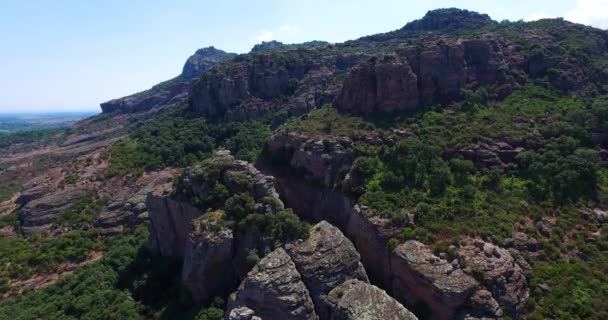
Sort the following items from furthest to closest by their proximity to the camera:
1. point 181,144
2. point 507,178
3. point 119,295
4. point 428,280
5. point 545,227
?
point 181,144 → point 507,178 → point 119,295 → point 545,227 → point 428,280

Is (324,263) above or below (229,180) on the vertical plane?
below

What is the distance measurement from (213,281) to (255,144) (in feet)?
175

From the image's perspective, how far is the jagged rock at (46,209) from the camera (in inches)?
2955

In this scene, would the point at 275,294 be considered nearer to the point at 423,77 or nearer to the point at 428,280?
the point at 428,280

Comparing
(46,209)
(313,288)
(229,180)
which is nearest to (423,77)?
(229,180)

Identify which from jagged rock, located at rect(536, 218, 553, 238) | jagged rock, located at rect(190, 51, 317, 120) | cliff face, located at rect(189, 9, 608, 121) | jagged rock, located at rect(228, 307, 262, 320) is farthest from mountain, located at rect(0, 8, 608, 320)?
jagged rock, located at rect(190, 51, 317, 120)

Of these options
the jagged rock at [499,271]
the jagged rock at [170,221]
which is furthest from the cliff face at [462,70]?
the jagged rock at [170,221]

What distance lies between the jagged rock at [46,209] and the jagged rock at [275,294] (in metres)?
54.5

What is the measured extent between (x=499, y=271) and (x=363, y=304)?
510 inches

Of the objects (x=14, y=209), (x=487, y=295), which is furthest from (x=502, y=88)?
(x=14, y=209)

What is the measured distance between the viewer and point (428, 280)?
37.6m

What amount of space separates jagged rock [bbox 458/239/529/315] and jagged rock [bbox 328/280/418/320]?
8.27m

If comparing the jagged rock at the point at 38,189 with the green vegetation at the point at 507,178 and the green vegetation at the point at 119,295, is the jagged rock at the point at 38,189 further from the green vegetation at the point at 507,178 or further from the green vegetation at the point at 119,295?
the green vegetation at the point at 507,178

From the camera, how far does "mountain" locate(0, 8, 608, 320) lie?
Answer: 3800 cm
